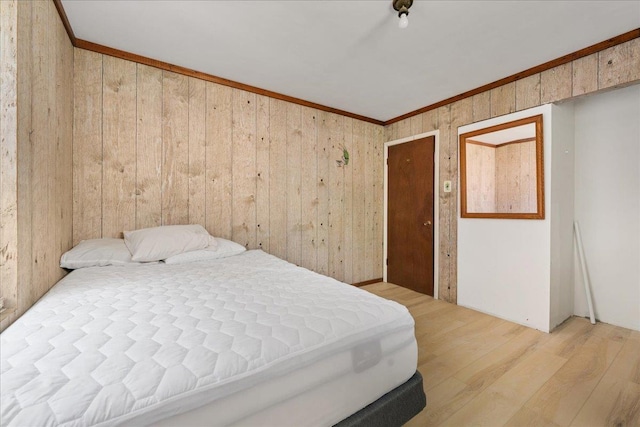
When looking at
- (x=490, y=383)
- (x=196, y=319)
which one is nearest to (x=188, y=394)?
(x=196, y=319)

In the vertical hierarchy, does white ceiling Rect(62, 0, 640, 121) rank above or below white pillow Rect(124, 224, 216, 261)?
above

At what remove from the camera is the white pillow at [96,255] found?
164cm

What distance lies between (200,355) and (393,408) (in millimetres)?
762

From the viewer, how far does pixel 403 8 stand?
5.23ft

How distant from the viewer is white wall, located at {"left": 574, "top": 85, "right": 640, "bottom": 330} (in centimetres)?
224

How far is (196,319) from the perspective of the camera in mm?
967

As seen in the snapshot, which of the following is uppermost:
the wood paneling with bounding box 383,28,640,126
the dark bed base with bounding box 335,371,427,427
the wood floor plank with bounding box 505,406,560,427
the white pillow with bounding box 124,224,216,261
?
the wood paneling with bounding box 383,28,640,126

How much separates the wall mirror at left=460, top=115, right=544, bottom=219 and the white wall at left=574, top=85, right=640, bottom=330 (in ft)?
2.07

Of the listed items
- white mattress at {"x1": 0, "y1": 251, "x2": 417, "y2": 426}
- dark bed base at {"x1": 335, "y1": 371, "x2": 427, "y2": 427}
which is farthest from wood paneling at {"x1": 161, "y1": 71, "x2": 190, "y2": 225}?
dark bed base at {"x1": 335, "y1": 371, "x2": 427, "y2": 427}

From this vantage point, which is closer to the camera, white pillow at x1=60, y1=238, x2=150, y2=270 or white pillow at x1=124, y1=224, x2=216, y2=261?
white pillow at x1=60, y1=238, x2=150, y2=270

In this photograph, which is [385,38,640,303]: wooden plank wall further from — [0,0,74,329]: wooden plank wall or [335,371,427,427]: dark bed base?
[0,0,74,329]: wooden plank wall

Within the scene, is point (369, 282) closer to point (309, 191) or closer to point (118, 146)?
point (309, 191)

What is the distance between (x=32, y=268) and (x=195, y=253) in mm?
859

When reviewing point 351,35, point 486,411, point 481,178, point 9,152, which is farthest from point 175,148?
point 481,178
